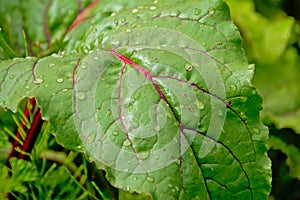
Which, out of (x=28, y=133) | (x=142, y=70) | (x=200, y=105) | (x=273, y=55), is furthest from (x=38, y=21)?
(x=273, y=55)

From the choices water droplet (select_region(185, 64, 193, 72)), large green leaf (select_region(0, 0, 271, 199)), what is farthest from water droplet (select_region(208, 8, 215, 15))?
water droplet (select_region(185, 64, 193, 72))

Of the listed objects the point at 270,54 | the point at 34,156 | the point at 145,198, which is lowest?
the point at 270,54

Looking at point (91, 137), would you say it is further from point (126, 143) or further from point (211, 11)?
point (211, 11)

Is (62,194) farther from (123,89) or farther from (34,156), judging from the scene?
(123,89)

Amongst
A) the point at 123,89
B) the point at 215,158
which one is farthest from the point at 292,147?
the point at 123,89

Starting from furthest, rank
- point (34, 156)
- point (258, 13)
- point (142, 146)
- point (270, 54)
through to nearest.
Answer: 1. point (258, 13)
2. point (270, 54)
3. point (34, 156)
4. point (142, 146)

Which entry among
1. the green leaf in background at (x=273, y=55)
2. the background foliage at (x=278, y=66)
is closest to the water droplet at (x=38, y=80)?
the background foliage at (x=278, y=66)
